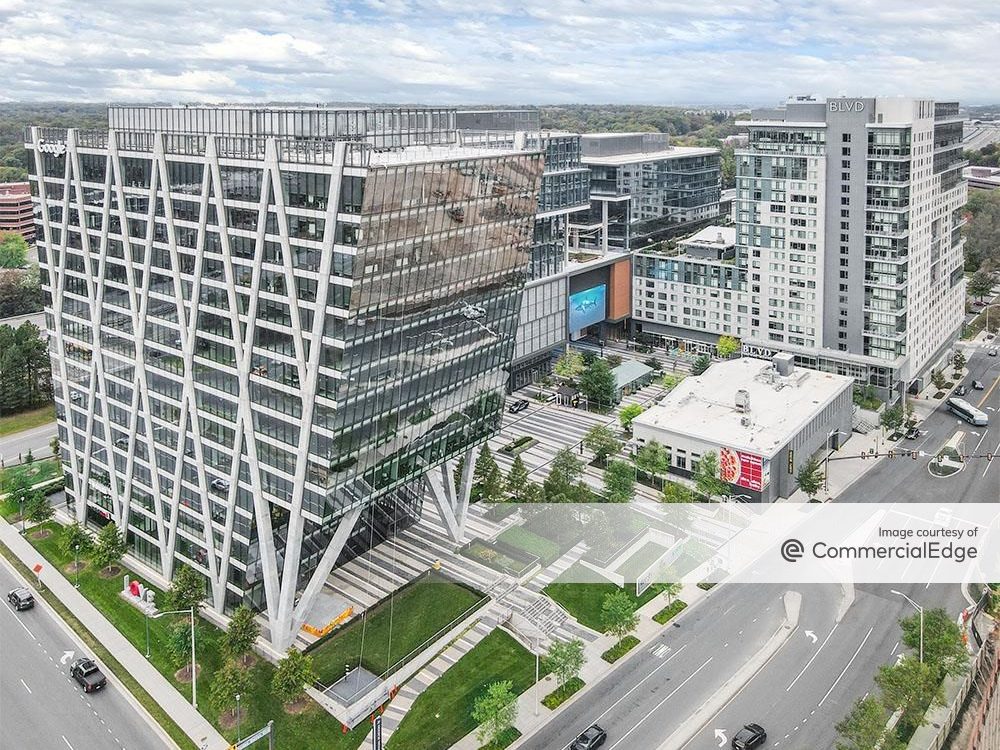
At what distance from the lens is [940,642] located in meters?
50.8

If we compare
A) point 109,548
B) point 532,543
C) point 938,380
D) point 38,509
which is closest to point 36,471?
point 38,509

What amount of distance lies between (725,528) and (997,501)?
25.3 meters

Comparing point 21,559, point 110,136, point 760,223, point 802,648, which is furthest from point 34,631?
point 760,223

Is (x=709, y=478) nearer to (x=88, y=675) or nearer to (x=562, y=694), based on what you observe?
(x=562, y=694)

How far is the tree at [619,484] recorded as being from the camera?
72125mm

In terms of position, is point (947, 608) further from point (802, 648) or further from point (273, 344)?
point (273, 344)

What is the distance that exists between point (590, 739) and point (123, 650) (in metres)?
31.3

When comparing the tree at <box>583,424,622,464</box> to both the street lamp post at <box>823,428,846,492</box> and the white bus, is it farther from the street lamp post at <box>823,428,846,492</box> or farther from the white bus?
the white bus

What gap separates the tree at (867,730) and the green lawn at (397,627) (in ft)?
84.0

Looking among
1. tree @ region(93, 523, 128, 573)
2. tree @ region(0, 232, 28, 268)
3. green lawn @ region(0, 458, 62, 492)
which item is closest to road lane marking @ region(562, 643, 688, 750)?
tree @ region(93, 523, 128, 573)

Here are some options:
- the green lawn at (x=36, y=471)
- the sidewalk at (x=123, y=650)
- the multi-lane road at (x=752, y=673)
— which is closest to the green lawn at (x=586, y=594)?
the multi-lane road at (x=752, y=673)

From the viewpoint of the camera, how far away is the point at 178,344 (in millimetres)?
57375

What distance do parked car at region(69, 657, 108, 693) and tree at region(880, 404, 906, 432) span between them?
76.7 meters
